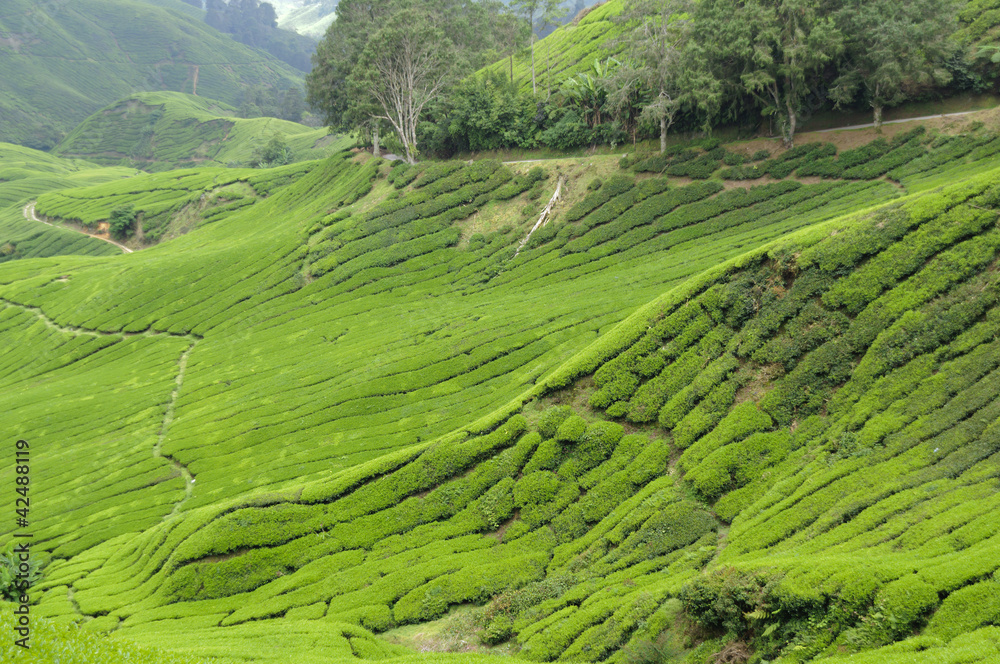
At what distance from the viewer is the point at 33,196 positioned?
155 meters

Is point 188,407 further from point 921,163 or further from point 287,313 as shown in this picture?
point 921,163

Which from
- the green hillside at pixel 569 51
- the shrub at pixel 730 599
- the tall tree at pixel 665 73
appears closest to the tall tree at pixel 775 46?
the tall tree at pixel 665 73

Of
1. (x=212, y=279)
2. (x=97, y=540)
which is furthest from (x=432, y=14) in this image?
(x=97, y=540)

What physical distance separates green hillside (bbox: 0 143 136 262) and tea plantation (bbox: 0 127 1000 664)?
75543 millimetres

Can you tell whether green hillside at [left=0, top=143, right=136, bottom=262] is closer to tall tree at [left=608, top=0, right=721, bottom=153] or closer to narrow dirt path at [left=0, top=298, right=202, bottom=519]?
narrow dirt path at [left=0, top=298, right=202, bottom=519]

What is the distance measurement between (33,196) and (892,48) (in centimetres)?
19165

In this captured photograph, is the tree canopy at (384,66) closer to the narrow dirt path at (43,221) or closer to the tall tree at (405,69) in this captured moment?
the tall tree at (405,69)

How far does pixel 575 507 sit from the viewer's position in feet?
81.8

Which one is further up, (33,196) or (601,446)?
(33,196)

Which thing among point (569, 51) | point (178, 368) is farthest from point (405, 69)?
point (178, 368)

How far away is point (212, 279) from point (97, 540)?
135 feet

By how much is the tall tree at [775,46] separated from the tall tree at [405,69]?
34.6 meters

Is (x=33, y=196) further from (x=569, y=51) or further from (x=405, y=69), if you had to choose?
(x=569, y=51)

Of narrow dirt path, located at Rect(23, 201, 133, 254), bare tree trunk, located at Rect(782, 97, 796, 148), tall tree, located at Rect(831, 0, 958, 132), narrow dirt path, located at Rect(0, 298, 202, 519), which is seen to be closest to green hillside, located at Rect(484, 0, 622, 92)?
bare tree trunk, located at Rect(782, 97, 796, 148)
